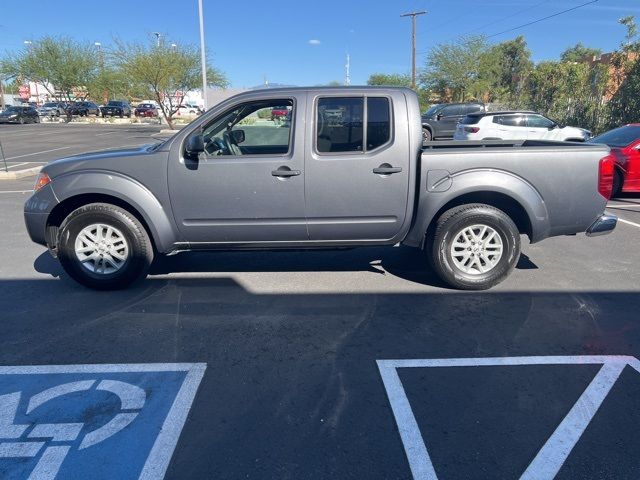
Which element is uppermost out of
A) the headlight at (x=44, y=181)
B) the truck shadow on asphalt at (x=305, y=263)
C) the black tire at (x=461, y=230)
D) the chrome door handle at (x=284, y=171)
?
the chrome door handle at (x=284, y=171)

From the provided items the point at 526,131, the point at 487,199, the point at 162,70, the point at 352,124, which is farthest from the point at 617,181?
the point at 162,70

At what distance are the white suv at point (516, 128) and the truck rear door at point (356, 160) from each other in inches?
455

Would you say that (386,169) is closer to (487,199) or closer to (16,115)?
(487,199)

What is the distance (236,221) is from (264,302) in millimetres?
832

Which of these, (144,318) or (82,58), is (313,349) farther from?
(82,58)

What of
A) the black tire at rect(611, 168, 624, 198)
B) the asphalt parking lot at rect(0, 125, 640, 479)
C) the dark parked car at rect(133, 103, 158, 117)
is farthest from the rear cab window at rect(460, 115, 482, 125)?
the dark parked car at rect(133, 103, 158, 117)

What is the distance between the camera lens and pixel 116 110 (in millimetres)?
Result: 50125

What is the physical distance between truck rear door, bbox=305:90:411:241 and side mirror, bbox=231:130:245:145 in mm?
921

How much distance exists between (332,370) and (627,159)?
8540 mm

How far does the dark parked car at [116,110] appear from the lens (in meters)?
49.6

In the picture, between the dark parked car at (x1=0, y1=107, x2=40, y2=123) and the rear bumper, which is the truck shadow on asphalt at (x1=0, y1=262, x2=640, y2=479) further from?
the dark parked car at (x1=0, y1=107, x2=40, y2=123)

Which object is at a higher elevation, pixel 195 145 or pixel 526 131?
pixel 526 131

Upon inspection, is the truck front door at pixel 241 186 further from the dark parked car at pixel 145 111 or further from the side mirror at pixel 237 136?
the dark parked car at pixel 145 111

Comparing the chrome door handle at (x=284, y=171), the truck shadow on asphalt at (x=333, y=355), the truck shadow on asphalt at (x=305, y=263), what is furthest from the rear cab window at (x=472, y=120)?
the chrome door handle at (x=284, y=171)
